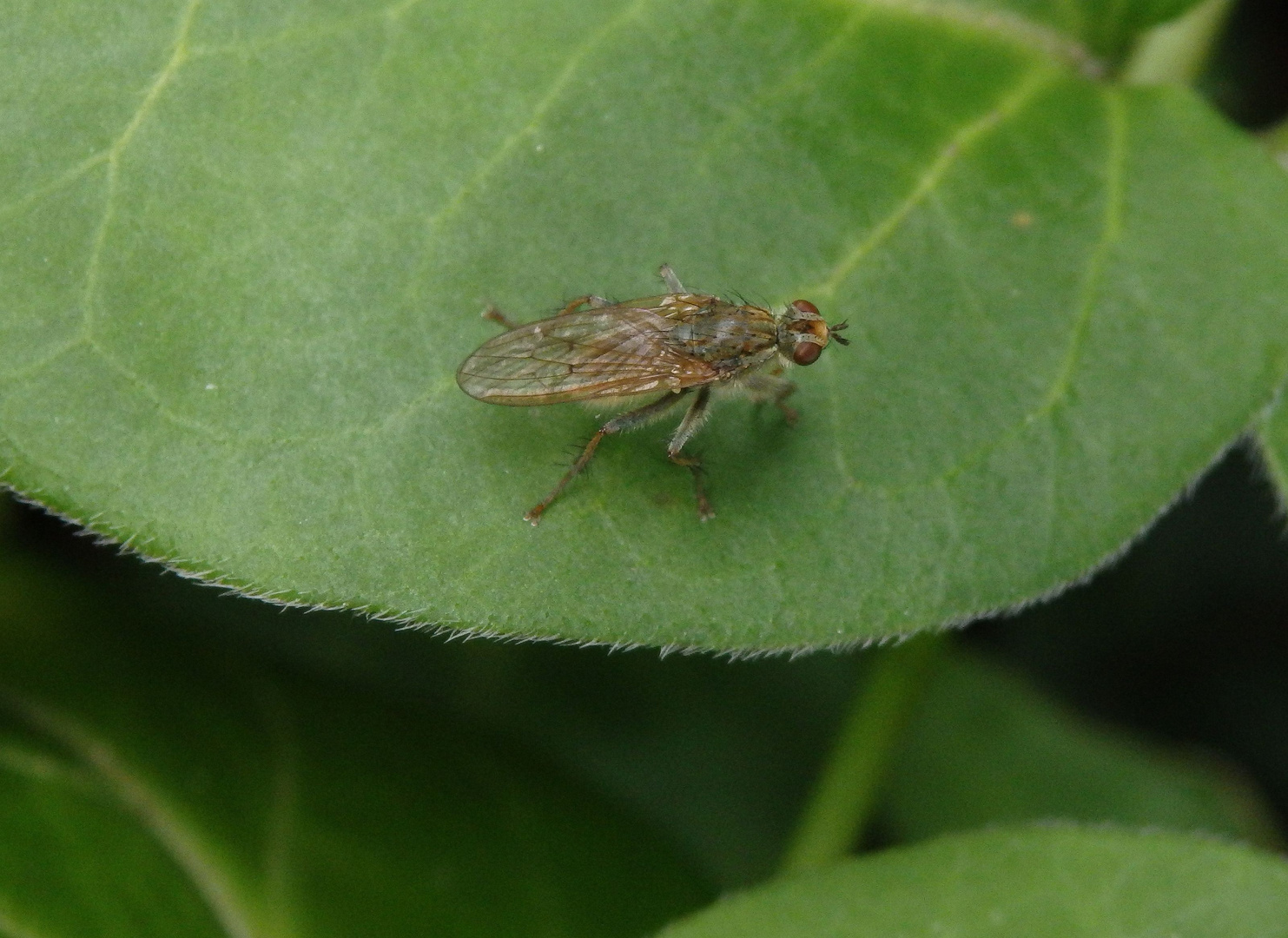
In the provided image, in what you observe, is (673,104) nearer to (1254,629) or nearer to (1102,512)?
(1102,512)

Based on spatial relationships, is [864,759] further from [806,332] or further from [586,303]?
[586,303]

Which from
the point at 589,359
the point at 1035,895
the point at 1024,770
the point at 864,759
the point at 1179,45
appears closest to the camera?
the point at 1035,895

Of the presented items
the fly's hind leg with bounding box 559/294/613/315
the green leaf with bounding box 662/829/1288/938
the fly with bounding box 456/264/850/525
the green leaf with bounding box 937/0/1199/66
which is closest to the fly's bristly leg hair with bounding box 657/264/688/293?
the fly with bounding box 456/264/850/525

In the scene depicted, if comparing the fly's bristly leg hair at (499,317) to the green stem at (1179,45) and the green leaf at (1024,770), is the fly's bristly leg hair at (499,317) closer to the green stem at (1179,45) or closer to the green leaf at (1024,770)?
the green stem at (1179,45)

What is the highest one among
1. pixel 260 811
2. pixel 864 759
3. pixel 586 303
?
pixel 586 303

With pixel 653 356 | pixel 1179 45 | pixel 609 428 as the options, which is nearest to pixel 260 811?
pixel 609 428

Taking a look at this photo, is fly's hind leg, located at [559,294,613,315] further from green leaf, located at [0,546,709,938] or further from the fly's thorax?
green leaf, located at [0,546,709,938]
